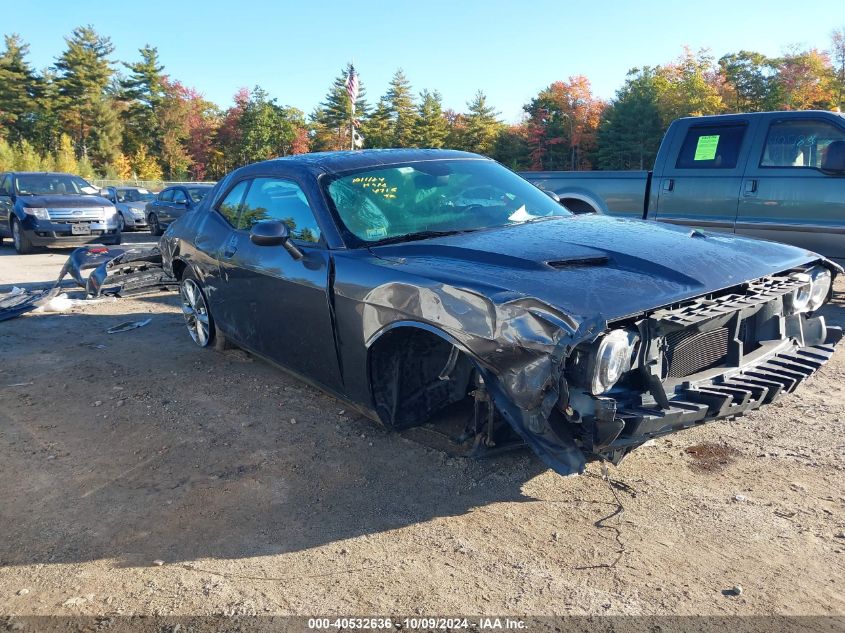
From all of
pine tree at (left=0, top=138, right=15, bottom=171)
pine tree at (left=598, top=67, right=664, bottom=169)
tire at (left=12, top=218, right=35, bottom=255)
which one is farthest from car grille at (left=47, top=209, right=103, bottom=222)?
pine tree at (left=598, top=67, right=664, bottom=169)

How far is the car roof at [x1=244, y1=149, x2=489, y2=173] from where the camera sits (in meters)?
4.09

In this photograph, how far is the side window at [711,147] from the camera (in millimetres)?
7371

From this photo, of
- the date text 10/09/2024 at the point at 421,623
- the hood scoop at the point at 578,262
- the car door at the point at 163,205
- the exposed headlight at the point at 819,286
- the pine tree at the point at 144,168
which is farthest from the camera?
the pine tree at the point at 144,168

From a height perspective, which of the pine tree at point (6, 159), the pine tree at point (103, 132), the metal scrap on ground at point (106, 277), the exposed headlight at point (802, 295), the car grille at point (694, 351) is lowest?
the metal scrap on ground at point (106, 277)

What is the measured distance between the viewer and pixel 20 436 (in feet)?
13.1

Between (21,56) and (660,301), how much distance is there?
2847 inches

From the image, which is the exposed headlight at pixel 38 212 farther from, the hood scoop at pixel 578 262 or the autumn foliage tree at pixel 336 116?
the autumn foliage tree at pixel 336 116

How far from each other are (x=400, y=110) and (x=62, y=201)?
5723cm

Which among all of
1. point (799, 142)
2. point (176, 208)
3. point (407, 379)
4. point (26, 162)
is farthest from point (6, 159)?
point (407, 379)

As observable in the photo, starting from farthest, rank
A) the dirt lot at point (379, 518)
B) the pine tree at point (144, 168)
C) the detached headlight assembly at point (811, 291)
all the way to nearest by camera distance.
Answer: the pine tree at point (144, 168) → the detached headlight assembly at point (811, 291) → the dirt lot at point (379, 518)

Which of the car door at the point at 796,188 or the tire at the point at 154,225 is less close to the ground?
the car door at the point at 796,188

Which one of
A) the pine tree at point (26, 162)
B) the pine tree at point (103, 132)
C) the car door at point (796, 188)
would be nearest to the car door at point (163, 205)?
the car door at point (796, 188)

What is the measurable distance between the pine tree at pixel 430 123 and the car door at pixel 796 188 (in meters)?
55.2

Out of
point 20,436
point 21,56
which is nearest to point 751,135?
point 20,436
